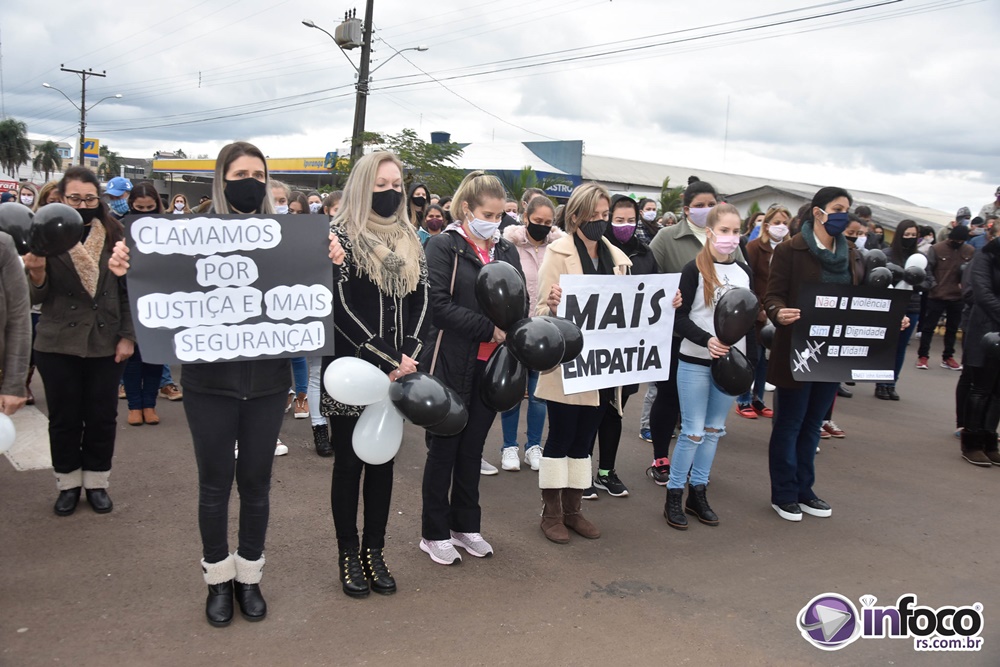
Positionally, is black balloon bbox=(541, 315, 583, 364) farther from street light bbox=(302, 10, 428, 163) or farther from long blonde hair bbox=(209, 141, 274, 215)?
street light bbox=(302, 10, 428, 163)

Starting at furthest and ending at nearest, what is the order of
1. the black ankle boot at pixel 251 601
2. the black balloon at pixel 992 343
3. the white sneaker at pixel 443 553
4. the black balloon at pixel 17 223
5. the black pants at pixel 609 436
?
the black balloon at pixel 992 343 < the black pants at pixel 609 436 < the white sneaker at pixel 443 553 < the black balloon at pixel 17 223 < the black ankle boot at pixel 251 601

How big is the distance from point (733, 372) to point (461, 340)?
69.6 inches

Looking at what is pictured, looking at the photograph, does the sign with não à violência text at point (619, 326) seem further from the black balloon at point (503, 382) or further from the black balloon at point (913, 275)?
the black balloon at point (913, 275)

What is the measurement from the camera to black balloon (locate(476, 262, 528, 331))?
3.78m

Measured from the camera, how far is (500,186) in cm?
416

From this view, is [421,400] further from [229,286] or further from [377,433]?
[229,286]

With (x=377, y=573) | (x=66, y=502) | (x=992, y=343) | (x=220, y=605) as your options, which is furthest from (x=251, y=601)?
(x=992, y=343)

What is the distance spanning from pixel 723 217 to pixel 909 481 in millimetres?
3225

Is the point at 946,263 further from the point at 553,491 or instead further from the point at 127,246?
the point at 127,246

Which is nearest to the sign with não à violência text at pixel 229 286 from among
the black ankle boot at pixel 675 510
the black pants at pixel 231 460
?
the black pants at pixel 231 460

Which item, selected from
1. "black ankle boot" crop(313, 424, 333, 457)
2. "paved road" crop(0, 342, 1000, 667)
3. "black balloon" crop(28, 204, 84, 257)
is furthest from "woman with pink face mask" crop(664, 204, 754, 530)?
"black balloon" crop(28, 204, 84, 257)

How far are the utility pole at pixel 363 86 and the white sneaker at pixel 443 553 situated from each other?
60.6ft

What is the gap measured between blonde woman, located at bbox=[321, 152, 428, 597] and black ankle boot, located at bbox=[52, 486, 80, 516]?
1.94 m

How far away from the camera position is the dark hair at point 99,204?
427cm
